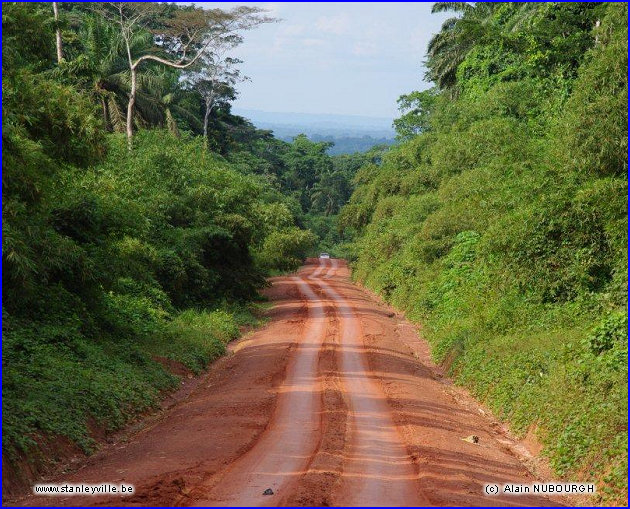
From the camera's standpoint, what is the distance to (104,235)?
20.6 meters

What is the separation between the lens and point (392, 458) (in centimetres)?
1269

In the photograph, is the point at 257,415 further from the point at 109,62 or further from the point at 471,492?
the point at 109,62

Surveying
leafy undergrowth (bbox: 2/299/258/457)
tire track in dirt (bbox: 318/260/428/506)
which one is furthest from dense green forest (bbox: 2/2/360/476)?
tire track in dirt (bbox: 318/260/428/506)

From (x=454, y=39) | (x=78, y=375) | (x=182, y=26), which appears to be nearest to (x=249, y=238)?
(x=182, y=26)

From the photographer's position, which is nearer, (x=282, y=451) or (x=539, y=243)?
(x=282, y=451)

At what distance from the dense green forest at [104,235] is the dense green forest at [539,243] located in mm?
8165

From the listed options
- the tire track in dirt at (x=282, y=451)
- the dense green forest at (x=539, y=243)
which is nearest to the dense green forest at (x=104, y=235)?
the tire track in dirt at (x=282, y=451)

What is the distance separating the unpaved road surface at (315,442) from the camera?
34.2 ft

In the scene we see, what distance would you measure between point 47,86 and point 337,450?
33.2 ft

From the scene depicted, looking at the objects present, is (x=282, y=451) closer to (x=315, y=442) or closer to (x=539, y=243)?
(x=315, y=442)

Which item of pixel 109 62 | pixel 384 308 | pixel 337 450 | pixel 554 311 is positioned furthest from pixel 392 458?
pixel 109 62

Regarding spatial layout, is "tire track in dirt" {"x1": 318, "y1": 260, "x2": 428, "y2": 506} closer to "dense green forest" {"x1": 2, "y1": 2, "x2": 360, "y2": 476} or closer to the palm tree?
"dense green forest" {"x1": 2, "y1": 2, "x2": 360, "y2": 476}

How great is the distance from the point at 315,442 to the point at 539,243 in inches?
393

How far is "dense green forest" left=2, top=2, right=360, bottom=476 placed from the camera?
1408 cm
